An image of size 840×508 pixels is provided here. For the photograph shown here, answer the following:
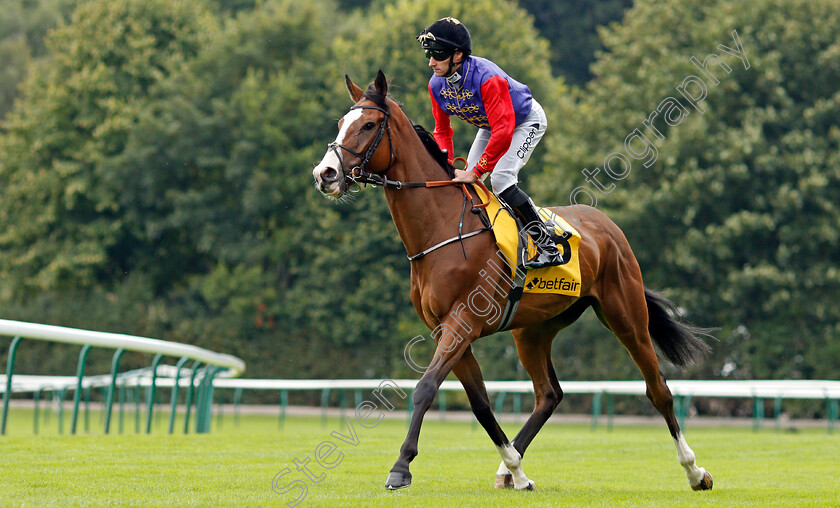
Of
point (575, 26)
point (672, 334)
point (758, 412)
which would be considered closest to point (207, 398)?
point (672, 334)

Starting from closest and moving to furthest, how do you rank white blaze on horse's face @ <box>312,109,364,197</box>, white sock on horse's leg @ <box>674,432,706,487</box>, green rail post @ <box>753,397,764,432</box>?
white blaze on horse's face @ <box>312,109,364,197</box>
white sock on horse's leg @ <box>674,432,706,487</box>
green rail post @ <box>753,397,764,432</box>

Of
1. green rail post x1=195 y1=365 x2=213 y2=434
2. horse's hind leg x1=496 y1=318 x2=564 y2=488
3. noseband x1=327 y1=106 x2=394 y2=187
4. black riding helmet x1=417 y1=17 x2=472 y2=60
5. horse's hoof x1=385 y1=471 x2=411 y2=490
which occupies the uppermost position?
black riding helmet x1=417 y1=17 x2=472 y2=60

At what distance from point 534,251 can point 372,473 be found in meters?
1.91

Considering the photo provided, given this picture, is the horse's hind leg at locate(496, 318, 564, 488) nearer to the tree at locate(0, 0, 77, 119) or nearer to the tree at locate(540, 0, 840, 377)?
the tree at locate(540, 0, 840, 377)

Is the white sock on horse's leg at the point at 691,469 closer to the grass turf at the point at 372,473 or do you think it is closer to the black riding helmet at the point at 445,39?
the grass turf at the point at 372,473

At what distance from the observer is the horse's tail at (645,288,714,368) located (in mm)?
7156

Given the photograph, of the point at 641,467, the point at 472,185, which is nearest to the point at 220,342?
the point at 641,467

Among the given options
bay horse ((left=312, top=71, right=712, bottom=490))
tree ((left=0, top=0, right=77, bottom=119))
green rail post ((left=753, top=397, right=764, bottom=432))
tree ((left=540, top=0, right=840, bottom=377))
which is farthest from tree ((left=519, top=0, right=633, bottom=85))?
bay horse ((left=312, top=71, right=712, bottom=490))

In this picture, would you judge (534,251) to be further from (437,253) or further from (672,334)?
(672,334)

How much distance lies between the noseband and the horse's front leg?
951 mm

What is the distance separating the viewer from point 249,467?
669 centimetres

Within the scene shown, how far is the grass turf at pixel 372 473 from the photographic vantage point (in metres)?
5.00

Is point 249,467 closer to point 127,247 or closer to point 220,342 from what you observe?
point 220,342

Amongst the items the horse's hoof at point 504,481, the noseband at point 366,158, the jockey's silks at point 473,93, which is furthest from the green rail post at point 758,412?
the noseband at point 366,158
